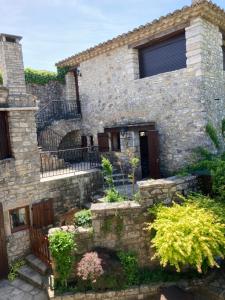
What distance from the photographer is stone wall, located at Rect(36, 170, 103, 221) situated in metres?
9.09

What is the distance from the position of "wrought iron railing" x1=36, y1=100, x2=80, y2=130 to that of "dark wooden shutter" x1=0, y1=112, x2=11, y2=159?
555 cm

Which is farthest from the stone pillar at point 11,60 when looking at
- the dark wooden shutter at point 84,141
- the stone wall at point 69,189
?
the dark wooden shutter at point 84,141

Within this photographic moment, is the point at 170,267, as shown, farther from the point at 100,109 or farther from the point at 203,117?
the point at 100,109

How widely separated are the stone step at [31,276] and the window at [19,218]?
1219 mm

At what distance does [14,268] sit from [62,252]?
2706mm

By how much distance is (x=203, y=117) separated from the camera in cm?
913

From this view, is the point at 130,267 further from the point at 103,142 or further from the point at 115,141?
the point at 103,142

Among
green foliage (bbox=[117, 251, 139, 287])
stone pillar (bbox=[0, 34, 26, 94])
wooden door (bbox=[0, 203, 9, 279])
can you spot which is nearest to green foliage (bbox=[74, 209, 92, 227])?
green foliage (bbox=[117, 251, 139, 287])

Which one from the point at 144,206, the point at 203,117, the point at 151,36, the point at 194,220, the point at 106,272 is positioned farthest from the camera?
the point at 151,36

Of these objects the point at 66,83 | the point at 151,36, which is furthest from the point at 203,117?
the point at 66,83

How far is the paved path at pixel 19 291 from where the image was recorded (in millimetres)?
7062

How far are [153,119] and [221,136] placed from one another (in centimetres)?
272

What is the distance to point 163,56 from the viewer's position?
10.3 metres

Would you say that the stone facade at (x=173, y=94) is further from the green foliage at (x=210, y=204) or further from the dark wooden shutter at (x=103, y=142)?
the green foliage at (x=210, y=204)
